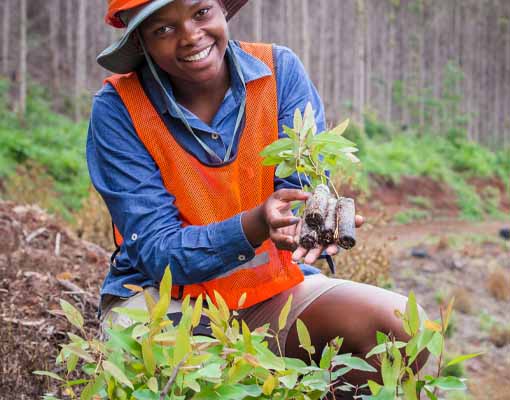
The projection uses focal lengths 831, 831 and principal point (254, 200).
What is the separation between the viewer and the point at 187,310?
4.82ft

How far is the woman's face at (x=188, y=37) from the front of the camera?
2303mm

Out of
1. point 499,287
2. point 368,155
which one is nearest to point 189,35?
point 499,287

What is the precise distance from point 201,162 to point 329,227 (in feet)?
2.27

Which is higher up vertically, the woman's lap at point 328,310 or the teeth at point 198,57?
the teeth at point 198,57

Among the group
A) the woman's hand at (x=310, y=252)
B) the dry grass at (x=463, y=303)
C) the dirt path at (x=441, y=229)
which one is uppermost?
the woman's hand at (x=310, y=252)

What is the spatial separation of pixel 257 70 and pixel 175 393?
134cm

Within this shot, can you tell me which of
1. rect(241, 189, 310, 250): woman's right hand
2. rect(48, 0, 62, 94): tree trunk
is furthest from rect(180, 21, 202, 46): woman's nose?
rect(48, 0, 62, 94): tree trunk

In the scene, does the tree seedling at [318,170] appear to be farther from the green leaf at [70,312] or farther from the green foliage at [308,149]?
the green leaf at [70,312]

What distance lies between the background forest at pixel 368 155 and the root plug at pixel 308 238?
51.7 inches

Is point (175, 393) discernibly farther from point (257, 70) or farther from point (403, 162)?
point (403, 162)

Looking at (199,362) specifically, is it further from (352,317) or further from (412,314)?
(352,317)

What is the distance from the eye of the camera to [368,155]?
2025 cm

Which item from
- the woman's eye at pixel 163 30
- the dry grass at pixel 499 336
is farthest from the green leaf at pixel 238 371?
the dry grass at pixel 499 336

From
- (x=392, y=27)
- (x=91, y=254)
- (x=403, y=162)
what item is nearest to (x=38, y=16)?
(x=403, y=162)
